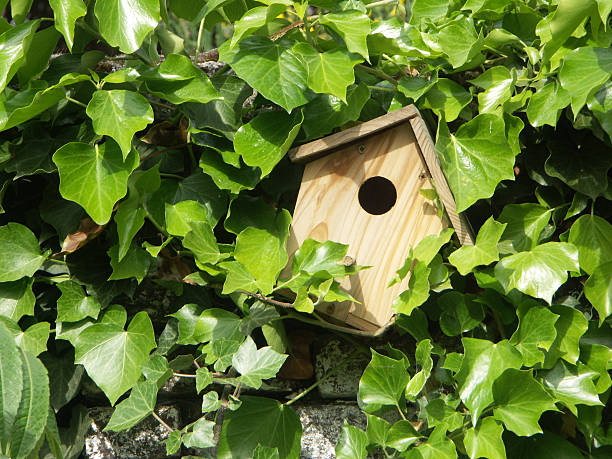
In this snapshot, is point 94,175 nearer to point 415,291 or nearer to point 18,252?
point 18,252

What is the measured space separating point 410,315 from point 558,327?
0.28 meters

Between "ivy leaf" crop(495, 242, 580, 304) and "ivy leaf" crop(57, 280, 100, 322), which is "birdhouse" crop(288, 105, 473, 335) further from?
"ivy leaf" crop(57, 280, 100, 322)

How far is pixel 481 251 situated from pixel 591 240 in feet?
0.72

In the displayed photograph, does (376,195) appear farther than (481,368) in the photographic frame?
Yes

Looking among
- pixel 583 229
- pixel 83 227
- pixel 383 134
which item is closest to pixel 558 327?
pixel 583 229

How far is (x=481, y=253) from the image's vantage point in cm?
123

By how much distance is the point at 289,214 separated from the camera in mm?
1293

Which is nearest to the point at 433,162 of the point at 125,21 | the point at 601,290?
the point at 601,290

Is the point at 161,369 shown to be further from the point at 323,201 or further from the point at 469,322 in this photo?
the point at 469,322

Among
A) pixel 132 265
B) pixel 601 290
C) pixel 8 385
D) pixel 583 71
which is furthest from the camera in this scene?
pixel 132 265

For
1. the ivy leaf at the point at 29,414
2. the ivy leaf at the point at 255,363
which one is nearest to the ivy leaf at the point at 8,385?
the ivy leaf at the point at 29,414

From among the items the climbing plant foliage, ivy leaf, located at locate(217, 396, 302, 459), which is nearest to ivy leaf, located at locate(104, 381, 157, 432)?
the climbing plant foliage

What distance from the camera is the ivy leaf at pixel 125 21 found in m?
1.16

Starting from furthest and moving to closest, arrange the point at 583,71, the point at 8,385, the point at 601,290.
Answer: the point at 601,290, the point at 583,71, the point at 8,385
